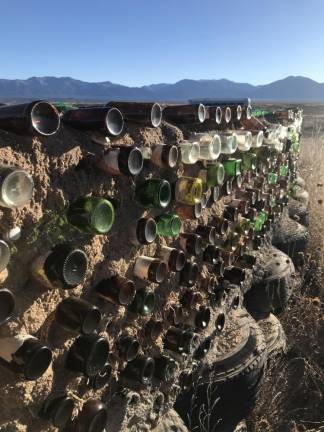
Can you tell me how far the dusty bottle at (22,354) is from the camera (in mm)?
819

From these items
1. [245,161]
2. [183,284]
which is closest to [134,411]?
[183,284]

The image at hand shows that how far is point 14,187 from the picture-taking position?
0.75 m

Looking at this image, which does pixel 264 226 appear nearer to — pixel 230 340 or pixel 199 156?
pixel 230 340

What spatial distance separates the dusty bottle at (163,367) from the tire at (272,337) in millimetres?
1106

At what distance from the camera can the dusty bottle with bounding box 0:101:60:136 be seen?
795 millimetres

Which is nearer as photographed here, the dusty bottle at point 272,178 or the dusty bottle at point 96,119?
the dusty bottle at point 96,119

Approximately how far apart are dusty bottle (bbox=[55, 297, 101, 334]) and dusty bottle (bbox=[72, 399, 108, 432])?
255mm

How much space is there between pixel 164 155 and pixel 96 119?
344mm

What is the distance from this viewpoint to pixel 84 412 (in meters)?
1.08

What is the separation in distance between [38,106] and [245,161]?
1533 mm

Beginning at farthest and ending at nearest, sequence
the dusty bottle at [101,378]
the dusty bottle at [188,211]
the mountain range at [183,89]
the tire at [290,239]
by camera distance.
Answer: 1. the mountain range at [183,89]
2. the tire at [290,239]
3. the dusty bottle at [188,211]
4. the dusty bottle at [101,378]

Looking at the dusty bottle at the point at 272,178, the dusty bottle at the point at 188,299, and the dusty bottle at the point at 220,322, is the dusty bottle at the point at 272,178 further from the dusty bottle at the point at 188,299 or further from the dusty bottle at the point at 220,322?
the dusty bottle at the point at 188,299

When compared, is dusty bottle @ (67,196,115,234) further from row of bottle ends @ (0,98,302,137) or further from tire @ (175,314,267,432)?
tire @ (175,314,267,432)

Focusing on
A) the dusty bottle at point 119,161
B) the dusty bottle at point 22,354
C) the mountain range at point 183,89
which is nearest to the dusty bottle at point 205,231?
the dusty bottle at point 119,161
